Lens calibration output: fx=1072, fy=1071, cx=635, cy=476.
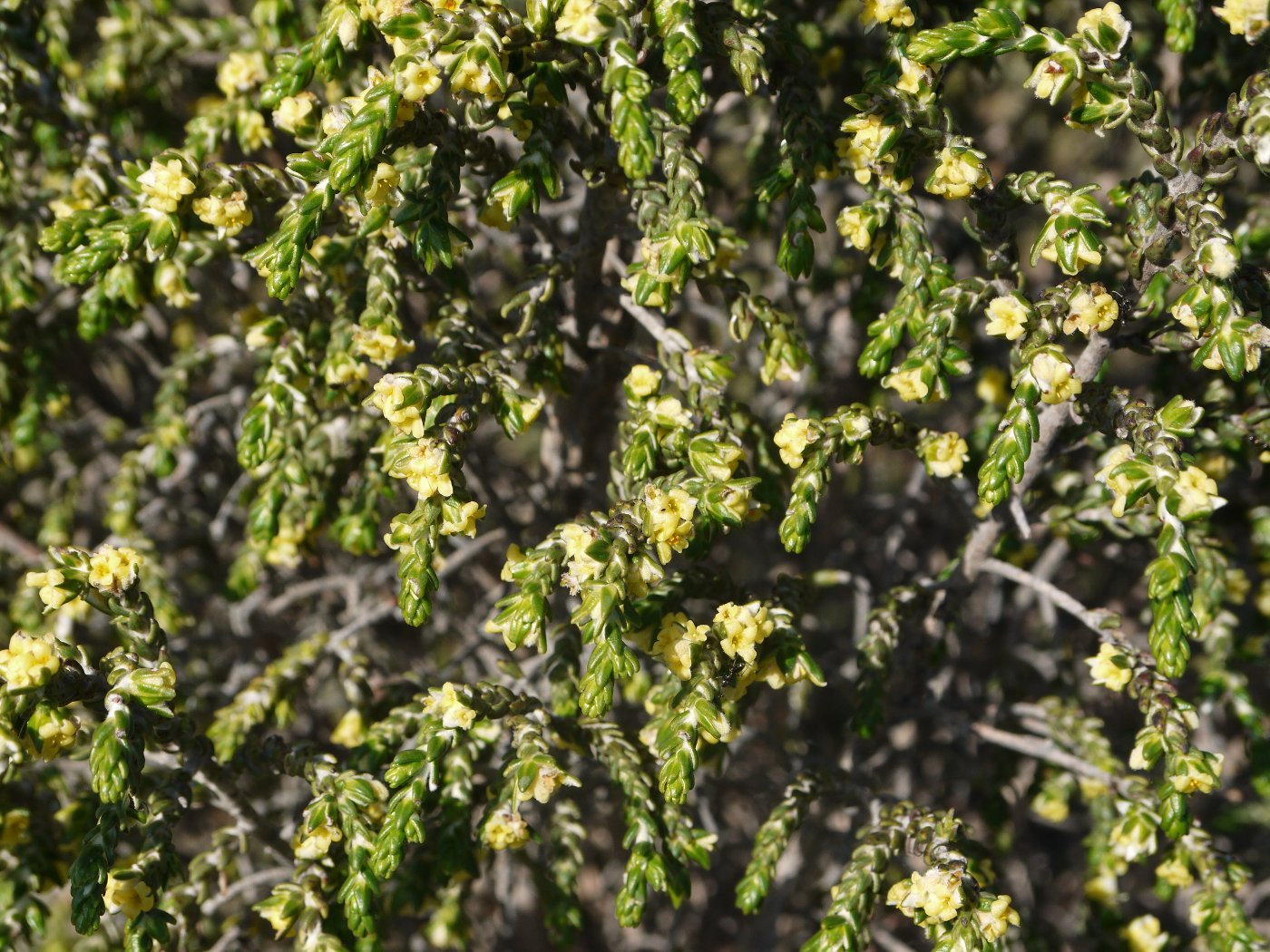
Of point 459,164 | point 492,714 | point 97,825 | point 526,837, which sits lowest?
point 526,837

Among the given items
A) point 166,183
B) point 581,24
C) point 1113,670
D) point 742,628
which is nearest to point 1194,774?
point 1113,670

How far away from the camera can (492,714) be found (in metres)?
2.41

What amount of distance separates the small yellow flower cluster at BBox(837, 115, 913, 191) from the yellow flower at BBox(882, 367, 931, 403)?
16.6 inches

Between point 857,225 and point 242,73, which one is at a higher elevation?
point 242,73

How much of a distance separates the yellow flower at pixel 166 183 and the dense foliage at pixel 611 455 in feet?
0.05

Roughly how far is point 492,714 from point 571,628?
0.41 meters

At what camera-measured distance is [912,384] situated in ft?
7.46

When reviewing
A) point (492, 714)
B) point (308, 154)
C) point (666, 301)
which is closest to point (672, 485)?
point (666, 301)

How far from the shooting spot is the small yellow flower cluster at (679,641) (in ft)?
7.27

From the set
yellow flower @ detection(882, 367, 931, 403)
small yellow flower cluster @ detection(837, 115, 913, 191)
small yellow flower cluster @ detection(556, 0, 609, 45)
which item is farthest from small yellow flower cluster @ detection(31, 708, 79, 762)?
small yellow flower cluster @ detection(837, 115, 913, 191)

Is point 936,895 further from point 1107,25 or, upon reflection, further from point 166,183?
point 166,183

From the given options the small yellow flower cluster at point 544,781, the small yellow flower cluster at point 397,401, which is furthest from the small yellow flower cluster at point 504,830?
the small yellow flower cluster at point 397,401

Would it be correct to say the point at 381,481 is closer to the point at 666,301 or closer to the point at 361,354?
the point at 361,354

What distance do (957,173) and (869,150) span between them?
19 centimetres
